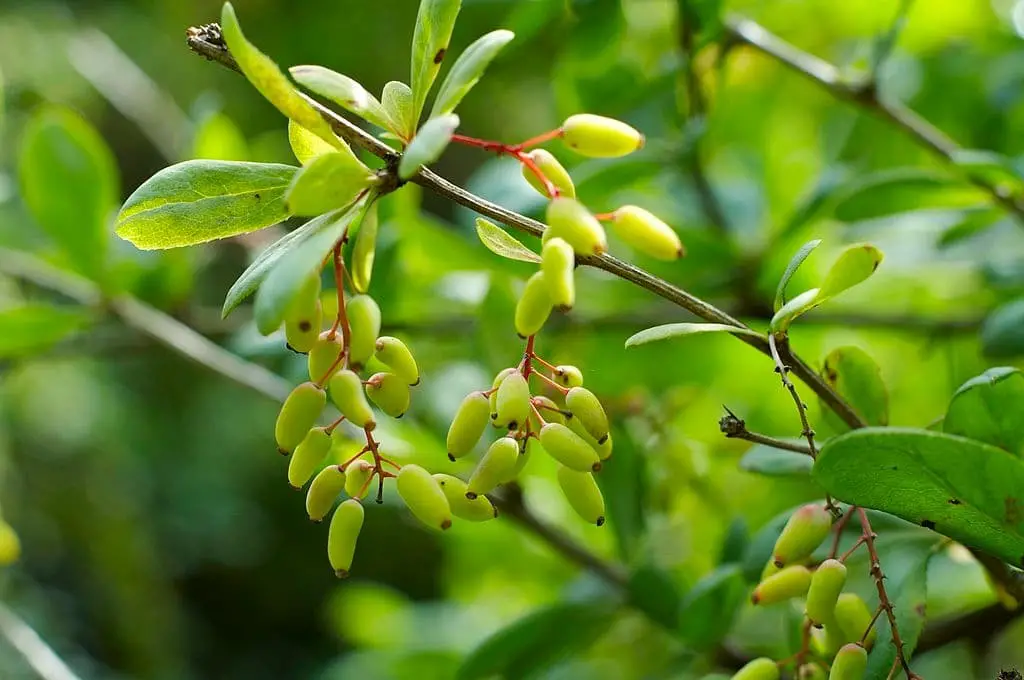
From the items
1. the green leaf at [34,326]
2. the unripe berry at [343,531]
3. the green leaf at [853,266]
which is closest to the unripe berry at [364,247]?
the unripe berry at [343,531]

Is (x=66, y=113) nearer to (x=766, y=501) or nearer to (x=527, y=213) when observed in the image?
(x=527, y=213)

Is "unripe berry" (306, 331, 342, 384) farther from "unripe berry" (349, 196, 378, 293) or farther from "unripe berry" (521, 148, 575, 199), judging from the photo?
"unripe berry" (521, 148, 575, 199)

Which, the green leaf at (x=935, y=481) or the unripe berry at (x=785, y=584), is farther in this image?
the unripe berry at (x=785, y=584)

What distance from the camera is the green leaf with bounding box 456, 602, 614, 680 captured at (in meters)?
0.89

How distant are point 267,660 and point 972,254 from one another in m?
2.37

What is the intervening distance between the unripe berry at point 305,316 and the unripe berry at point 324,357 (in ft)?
0.04

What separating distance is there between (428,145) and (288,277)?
9 centimetres

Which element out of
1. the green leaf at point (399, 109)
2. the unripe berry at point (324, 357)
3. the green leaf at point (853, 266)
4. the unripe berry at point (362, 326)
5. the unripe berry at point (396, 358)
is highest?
the green leaf at point (853, 266)

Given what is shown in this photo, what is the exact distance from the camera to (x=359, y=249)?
542 millimetres

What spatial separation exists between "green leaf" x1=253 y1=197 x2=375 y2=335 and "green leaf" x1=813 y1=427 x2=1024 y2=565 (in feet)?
0.83

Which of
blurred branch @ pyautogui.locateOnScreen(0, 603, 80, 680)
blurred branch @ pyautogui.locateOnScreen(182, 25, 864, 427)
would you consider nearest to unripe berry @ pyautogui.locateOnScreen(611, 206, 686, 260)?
blurred branch @ pyautogui.locateOnScreen(182, 25, 864, 427)

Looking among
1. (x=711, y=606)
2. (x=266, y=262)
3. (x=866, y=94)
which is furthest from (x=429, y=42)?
(x=866, y=94)

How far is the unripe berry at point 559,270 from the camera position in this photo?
1.64 ft

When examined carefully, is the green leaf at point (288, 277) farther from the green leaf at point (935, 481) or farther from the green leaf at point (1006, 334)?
the green leaf at point (1006, 334)
